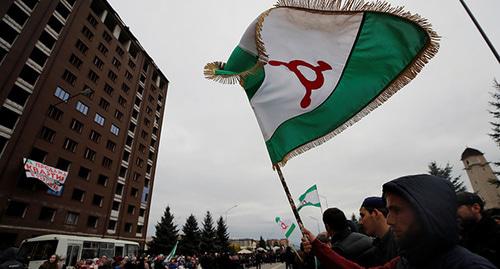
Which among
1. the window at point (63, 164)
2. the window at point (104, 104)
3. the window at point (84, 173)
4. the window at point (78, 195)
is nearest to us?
the window at point (63, 164)

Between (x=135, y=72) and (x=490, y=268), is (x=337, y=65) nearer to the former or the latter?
(x=490, y=268)

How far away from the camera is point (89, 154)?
108 feet

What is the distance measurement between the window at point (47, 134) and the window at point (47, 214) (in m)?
6.86

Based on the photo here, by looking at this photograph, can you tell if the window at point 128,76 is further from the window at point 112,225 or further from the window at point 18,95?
the window at point 112,225

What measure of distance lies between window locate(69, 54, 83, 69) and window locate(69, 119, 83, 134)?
22.5 feet

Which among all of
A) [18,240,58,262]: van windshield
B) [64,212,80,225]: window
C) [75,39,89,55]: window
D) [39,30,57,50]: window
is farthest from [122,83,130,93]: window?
[18,240,58,262]: van windshield

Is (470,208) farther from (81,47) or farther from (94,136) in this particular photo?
(81,47)

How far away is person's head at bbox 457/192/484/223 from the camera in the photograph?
278cm

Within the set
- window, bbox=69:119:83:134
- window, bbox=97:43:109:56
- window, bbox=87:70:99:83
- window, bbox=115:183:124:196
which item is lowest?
window, bbox=115:183:124:196

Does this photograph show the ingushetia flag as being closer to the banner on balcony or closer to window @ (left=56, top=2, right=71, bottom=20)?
the banner on balcony

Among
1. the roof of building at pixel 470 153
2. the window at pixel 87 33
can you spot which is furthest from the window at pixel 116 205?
the roof of building at pixel 470 153

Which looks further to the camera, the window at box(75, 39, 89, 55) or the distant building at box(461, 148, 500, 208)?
the distant building at box(461, 148, 500, 208)

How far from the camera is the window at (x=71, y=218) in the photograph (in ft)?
91.4

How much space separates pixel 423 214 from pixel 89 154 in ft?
124
